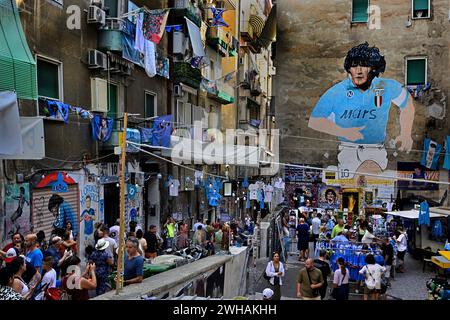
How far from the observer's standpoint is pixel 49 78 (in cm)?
1267

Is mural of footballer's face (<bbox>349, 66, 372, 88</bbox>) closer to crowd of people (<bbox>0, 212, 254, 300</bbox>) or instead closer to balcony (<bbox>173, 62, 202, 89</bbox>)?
balcony (<bbox>173, 62, 202, 89</bbox>)

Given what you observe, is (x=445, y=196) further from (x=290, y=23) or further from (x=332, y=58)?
(x=290, y=23)

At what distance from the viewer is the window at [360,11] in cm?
2236

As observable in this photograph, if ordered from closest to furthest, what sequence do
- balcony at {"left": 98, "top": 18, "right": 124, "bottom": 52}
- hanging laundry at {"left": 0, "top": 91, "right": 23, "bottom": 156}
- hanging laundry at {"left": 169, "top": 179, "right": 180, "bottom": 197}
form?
hanging laundry at {"left": 0, "top": 91, "right": 23, "bottom": 156}, balcony at {"left": 98, "top": 18, "right": 124, "bottom": 52}, hanging laundry at {"left": 169, "top": 179, "right": 180, "bottom": 197}

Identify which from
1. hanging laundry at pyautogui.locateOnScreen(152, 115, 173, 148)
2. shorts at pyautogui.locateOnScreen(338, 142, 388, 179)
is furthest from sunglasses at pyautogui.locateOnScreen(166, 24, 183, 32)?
shorts at pyautogui.locateOnScreen(338, 142, 388, 179)

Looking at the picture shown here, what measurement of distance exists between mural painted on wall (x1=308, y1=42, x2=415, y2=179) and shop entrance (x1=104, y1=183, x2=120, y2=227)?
1120cm

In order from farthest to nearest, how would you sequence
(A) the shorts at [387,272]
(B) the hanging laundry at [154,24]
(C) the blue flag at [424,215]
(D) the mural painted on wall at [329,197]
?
(D) the mural painted on wall at [329,197] < (B) the hanging laundry at [154,24] < (C) the blue flag at [424,215] < (A) the shorts at [387,272]

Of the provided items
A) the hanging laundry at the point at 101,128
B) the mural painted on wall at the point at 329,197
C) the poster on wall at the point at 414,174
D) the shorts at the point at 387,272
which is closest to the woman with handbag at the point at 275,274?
the shorts at the point at 387,272

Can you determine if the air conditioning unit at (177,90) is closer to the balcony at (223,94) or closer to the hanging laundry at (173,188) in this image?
the hanging laundry at (173,188)

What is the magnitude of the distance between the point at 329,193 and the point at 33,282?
58.6ft

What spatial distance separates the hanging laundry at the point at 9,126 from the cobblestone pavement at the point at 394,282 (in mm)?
6444

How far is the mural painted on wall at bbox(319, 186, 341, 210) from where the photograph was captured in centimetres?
2316
